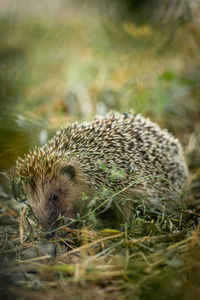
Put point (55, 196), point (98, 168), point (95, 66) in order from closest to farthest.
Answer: point (98, 168) < point (55, 196) < point (95, 66)

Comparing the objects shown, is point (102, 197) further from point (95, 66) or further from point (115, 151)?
point (95, 66)

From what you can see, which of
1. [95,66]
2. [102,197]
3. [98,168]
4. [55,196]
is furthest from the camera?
[95,66]

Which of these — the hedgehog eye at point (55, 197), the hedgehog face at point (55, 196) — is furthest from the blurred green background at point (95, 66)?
the hedgehog eye at point (55, 197)

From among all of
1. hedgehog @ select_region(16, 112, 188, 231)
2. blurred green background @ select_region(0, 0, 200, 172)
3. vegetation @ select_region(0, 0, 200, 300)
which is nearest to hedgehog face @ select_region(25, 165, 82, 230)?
hedgehog @ select_region(16, 112, 188, 231)

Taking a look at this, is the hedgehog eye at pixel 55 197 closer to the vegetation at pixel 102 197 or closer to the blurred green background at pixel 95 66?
the vegetation at pixel 102 197

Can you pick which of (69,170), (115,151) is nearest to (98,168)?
(115,151)

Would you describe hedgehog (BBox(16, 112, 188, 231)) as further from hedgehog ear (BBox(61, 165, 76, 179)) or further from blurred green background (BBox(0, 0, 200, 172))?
blurred green background (BBox(0, 0, 200, 172))
